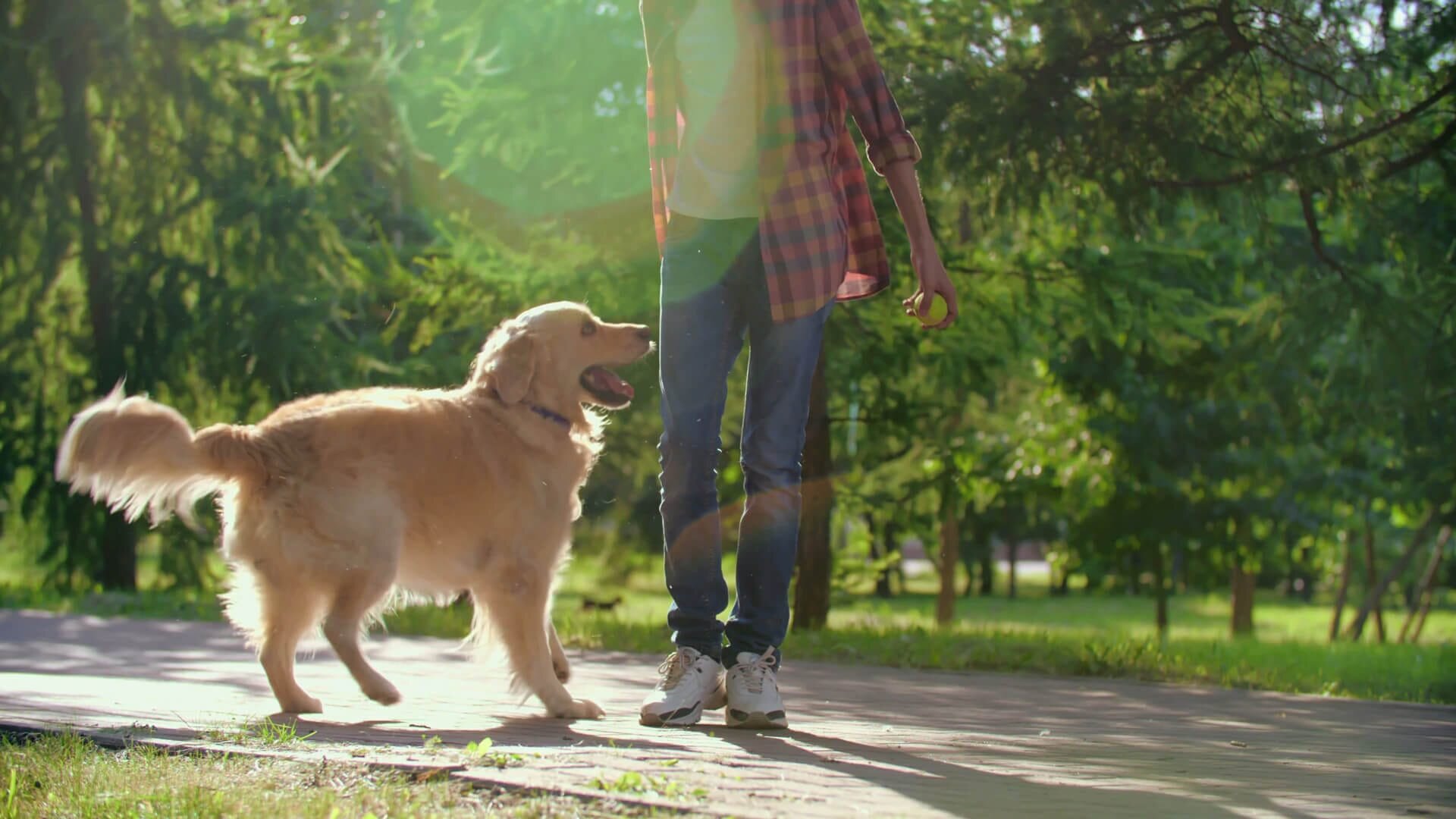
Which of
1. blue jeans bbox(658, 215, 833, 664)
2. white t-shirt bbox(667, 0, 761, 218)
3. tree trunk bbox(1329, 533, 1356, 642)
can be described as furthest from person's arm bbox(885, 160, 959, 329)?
tree trunk bbox(1329, 533, 1356, 642)

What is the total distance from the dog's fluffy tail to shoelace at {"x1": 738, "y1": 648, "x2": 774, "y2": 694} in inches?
61.6

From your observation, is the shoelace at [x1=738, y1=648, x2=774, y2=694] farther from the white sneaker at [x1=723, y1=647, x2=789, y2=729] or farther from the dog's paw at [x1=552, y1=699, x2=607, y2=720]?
the dog's paw at [x1=552, y1=699, x2=607, y2=720]

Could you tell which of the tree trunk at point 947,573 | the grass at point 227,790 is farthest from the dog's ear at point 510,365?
the tree trunk at point 947,573

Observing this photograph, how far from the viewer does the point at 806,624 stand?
917 centimetres


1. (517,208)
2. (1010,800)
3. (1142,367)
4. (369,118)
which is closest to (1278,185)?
(1010,800)

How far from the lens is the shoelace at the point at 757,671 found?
370 centimetres

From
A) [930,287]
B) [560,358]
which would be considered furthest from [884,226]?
[930,287]

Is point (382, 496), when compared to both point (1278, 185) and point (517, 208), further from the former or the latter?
point (517, 208)

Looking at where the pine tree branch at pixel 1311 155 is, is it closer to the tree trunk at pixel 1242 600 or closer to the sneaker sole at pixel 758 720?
the sneaker sole at pixel 758 720

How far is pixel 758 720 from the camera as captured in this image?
3666 mm

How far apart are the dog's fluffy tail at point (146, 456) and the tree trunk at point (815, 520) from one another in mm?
4757

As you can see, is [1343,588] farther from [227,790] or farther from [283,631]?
[227,790]

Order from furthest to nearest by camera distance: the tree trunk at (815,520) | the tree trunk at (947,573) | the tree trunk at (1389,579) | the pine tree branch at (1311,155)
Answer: the tree trunk at (947,573), the tree trunk at (1389,579), the tree trunk at (815,520), the pine tree branch at (1311,155)

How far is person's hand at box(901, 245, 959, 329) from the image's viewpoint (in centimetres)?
388
